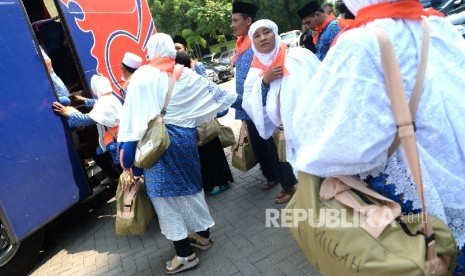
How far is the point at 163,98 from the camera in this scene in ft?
9.15

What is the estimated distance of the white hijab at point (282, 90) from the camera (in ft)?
9.14

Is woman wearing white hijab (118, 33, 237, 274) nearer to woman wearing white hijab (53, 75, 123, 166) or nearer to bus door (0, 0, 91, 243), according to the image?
bus door (0, 0, 91, 243)

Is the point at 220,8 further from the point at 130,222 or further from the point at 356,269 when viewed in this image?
the point at 356,269

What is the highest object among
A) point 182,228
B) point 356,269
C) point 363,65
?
point 363,65

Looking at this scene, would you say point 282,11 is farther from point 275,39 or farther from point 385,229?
point 385,229

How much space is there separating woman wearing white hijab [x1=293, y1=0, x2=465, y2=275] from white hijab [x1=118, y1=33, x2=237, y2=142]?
60.8 inches

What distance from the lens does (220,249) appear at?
3361 mm

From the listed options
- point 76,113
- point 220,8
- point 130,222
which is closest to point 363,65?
point 130,222

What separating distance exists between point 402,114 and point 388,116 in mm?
42

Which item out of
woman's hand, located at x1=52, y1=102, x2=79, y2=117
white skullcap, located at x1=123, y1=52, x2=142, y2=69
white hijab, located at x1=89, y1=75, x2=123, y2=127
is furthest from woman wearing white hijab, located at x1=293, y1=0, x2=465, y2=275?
woman's hand, located at x1=52, y1=102, x2=79, y2=117

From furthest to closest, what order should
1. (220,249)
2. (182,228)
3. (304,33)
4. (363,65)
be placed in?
(304,33) < (220,249) < (182,228) < (363,65)

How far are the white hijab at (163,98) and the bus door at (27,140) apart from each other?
1142 millimetres

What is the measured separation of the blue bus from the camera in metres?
3.21

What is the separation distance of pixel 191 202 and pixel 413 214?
2036 mm
